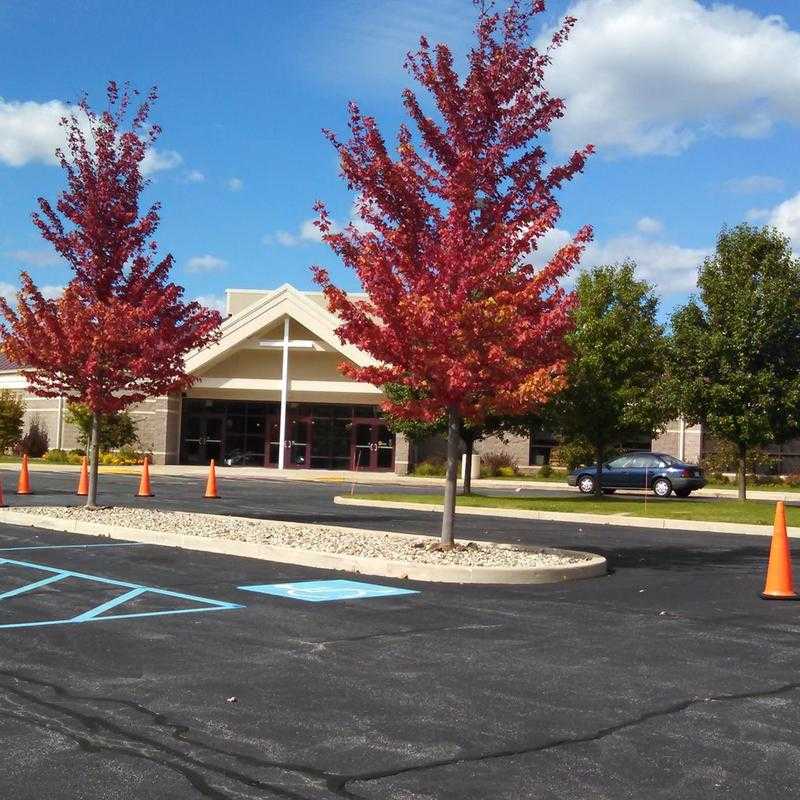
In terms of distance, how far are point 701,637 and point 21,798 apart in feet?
19.2

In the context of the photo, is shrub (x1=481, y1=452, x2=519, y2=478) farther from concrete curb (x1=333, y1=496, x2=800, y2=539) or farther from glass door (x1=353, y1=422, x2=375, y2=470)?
concrete curb (x1=333, y1=496, x2=800, y2=539)

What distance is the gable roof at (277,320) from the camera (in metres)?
45.4

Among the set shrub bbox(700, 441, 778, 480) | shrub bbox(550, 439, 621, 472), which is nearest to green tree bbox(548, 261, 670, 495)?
shrub bbox(550, 439, 621, 472)

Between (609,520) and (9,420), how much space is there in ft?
119

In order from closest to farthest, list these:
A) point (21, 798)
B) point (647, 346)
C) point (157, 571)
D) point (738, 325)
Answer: point (21, 798), point (157, 571), point (738, 325), point (647, 346)

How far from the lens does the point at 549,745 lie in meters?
5.54

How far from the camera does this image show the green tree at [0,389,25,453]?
4959cm

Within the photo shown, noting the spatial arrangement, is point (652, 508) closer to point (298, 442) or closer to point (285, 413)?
point (285, 413)

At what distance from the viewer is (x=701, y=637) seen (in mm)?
8719

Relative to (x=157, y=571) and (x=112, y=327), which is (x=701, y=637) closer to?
(x=157, y=571)

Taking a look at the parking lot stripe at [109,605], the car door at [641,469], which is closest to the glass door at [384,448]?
the car door at [641,469]

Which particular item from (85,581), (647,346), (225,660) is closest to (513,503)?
(647,346)

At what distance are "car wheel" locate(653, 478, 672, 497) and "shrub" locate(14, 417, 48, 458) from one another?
30570 mm

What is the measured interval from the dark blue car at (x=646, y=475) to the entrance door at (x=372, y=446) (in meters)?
13.3
